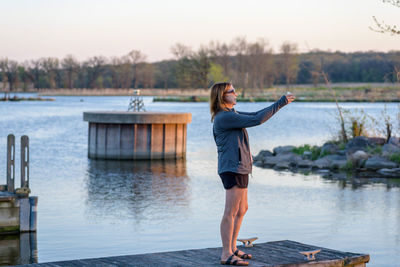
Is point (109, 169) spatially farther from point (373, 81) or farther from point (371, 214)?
point (373, 81)

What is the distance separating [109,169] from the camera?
20.3 meters

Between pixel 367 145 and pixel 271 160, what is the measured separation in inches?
131

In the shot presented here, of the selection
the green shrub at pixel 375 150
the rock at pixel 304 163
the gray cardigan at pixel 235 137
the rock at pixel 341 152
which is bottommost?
the rock at pixel 304 163

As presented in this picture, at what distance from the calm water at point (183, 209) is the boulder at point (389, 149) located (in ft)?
8.41

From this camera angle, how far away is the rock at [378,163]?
20016mm

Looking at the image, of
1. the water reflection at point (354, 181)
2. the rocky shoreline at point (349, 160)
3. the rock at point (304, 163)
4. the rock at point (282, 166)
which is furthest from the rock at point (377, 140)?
the rock at point (282, 166)

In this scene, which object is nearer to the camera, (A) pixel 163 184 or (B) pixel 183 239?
(B) pixel 183 239

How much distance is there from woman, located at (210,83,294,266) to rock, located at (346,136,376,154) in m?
15.2

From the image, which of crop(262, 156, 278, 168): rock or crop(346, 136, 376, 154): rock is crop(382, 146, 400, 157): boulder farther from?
crop(262, 156, 278, 168): rock

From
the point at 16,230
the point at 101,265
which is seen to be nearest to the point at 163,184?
the point at 16,230

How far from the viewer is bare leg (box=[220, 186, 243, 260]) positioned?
21.8ft

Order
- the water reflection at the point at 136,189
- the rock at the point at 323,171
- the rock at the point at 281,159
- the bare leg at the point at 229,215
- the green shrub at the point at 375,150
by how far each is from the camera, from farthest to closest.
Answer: the rock at the point at 281,159 < the green shrub at the point at 375,150 < the rock at the point at 323,171 < the water reflection at the point at 136,189 < the bare leg at the point at 229,215

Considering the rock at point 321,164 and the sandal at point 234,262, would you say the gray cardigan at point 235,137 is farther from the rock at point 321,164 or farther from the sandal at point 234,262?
the rock at point 321,164

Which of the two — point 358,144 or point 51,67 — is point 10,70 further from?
point 358,144
